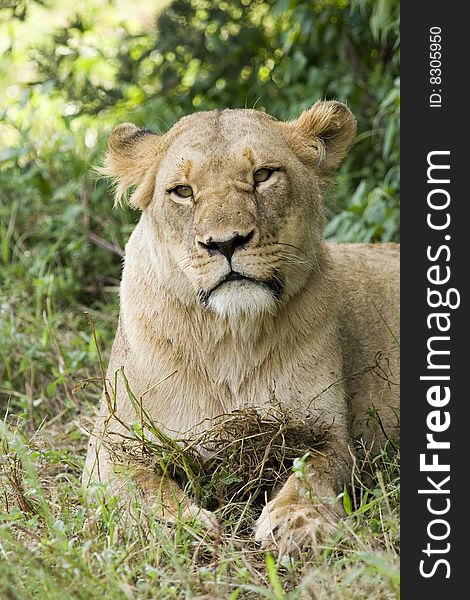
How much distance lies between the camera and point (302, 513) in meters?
2.89

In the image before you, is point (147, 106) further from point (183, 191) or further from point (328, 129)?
point (183, 191)

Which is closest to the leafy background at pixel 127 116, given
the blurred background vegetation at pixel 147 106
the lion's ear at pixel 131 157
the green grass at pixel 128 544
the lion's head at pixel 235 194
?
the blurred background vegetation at pixel 147 106

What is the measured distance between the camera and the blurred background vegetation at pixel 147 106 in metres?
5.31

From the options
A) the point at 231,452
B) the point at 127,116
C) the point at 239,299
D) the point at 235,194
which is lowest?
the point at 231,452

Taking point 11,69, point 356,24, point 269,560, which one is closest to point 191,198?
point 269,560

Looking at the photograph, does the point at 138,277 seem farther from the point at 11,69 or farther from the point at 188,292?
the point at 11,69

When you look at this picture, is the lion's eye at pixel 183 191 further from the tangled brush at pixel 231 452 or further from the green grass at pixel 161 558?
the green grass at pixel 161 558

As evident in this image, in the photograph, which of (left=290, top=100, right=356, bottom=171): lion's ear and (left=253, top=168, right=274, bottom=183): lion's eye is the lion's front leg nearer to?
(left=253, top=168, right=274, bottom=183): lion's eye

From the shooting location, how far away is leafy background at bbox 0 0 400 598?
5176 mm

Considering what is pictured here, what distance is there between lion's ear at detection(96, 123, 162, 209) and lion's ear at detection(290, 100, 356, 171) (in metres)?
0.47

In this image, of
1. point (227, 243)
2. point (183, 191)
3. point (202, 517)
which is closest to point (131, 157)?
point (183, 191)

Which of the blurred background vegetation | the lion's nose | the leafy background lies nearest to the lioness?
the lion's nose

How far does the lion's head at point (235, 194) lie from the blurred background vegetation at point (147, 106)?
1.52 meters

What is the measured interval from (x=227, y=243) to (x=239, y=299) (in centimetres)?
17
